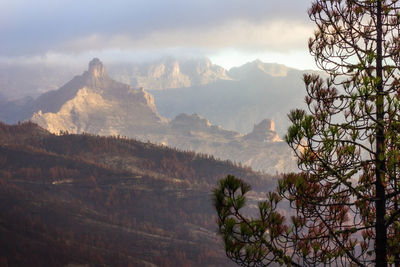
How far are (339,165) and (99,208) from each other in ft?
435

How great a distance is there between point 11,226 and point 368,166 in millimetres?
96932

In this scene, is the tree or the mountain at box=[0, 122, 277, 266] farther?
the mountain at box=[0, 122, 277, 266]

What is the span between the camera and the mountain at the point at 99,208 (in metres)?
91.1

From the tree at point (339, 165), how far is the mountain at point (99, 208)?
43.6 meters

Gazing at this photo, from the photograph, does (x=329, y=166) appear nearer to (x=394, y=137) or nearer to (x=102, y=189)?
(x=394, y=137)

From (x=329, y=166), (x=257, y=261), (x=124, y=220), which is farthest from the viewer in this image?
(x=124, y=220)

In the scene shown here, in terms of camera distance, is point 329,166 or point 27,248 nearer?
point 329,166

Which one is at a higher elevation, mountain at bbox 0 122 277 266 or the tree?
the tree

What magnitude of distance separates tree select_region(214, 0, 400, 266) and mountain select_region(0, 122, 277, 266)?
43585 mm

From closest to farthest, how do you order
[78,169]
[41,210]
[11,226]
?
[11,226] < [41,210] < [78,169]

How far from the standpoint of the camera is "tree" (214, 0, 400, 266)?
41.3 ft

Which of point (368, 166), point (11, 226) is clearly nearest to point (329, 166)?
point (368, 166)

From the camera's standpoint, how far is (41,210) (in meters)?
113

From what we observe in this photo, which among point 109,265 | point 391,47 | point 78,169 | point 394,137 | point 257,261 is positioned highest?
point 391,47
